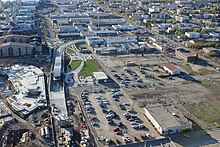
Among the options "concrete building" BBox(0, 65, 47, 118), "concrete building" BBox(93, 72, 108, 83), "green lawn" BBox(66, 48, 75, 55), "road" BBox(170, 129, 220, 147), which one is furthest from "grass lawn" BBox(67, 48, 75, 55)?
"road" BBox(170, 129, 220, 147)

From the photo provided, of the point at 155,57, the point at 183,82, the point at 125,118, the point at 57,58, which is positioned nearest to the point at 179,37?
the point at 155,57

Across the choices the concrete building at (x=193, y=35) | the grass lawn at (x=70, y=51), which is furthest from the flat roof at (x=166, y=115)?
the concrete building at (x=193, y=35)

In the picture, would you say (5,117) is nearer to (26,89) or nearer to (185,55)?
(26,89)

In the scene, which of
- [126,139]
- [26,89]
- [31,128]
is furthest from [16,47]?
[126,139]

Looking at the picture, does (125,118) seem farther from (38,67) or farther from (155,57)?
(155,57)

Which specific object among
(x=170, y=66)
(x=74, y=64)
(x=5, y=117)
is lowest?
(x=5, y=117)

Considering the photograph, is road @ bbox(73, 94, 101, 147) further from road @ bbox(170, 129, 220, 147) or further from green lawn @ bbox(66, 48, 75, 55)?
green lawn @ bbox(66, 48, 75, 55)
